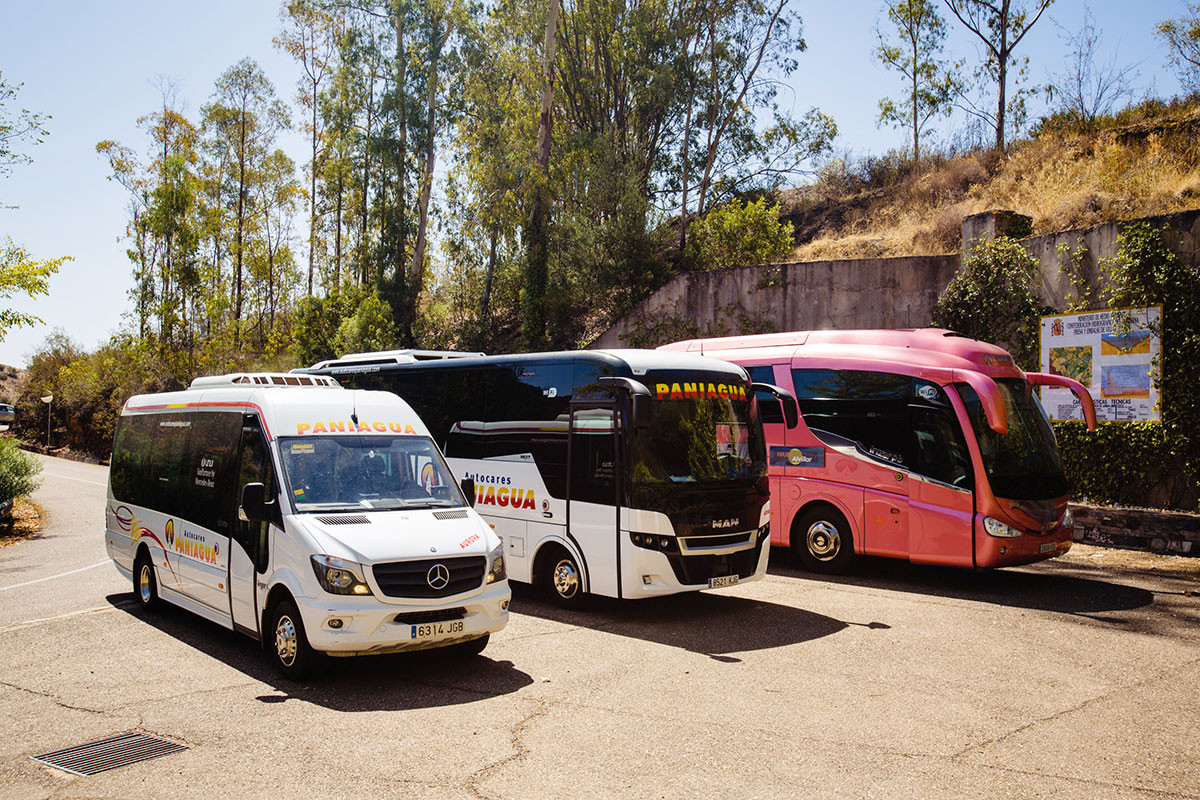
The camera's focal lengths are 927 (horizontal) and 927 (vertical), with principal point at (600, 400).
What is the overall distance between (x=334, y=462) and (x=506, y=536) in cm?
363

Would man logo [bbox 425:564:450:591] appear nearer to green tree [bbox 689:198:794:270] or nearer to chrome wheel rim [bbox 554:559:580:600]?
chrome wheel rim [bbox 554:559:580:600]

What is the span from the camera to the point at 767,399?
13.9 metres

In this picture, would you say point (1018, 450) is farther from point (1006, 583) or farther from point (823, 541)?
point (823, 541)

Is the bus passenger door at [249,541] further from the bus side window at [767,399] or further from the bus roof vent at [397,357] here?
the bus side window at [767,399]

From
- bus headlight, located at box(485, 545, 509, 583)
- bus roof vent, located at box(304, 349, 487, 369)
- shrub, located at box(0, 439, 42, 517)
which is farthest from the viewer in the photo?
shrub, located at box(0, 439, 42, 517)

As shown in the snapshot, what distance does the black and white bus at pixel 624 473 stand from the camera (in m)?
9.84

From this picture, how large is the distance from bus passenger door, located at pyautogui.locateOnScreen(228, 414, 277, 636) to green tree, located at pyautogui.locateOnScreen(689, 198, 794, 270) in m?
18.8

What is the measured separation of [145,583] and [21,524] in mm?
12045

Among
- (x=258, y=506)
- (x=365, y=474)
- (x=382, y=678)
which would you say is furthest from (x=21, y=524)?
(x=382, y=678)

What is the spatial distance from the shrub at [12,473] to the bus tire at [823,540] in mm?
16034

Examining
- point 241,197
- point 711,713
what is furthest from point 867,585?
point 241,197

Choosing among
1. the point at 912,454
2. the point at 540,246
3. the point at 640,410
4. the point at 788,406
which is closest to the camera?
the point at 640,410

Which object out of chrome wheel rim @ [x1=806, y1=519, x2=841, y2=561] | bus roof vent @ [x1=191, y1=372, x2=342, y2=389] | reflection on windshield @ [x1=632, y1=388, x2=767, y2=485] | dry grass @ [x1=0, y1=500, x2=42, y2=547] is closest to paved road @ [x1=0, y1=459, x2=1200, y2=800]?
reflection on windshield @ [x1=632, y1=388, x2=767, y2=485]

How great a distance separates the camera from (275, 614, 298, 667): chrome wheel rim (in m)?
7.50
